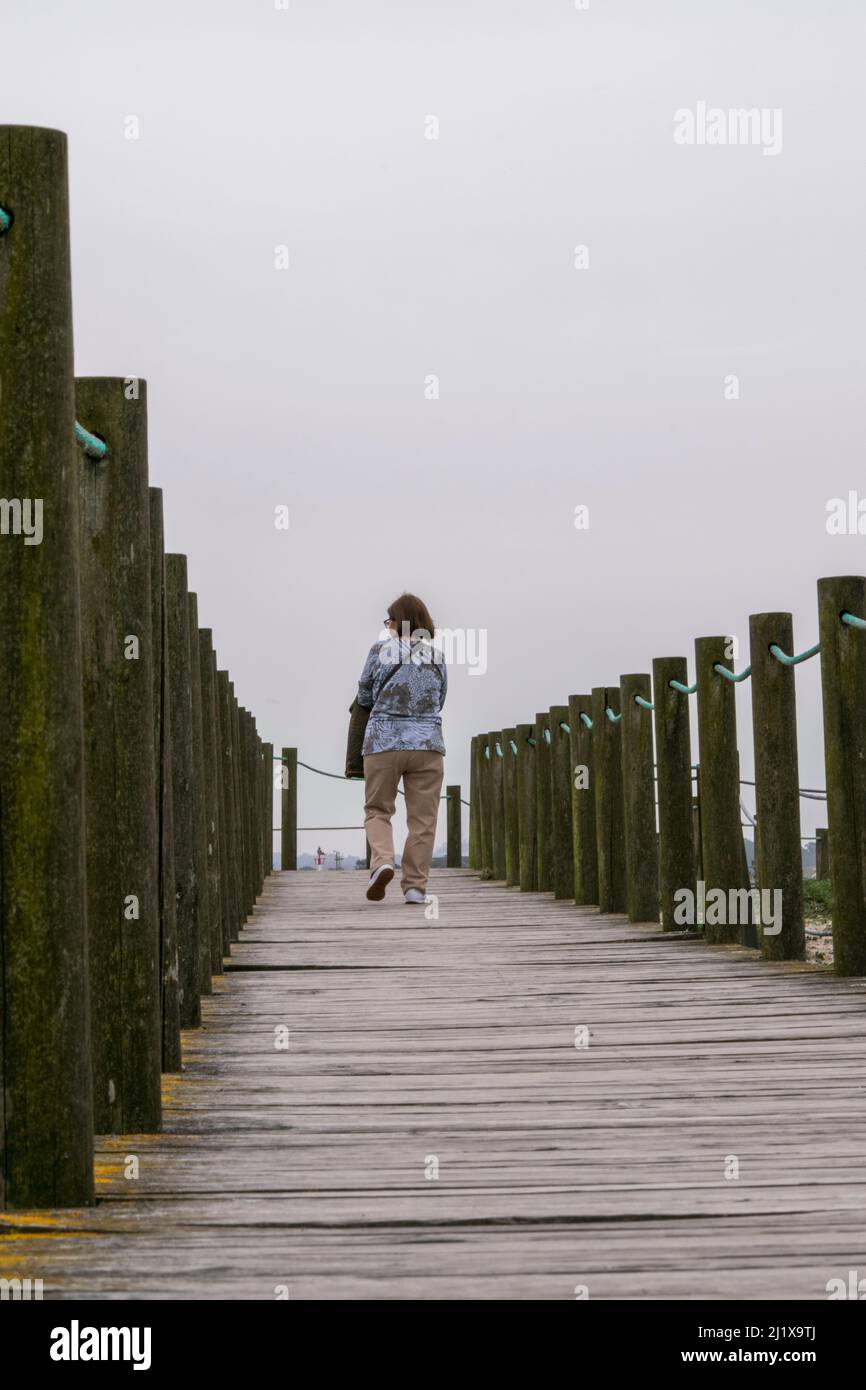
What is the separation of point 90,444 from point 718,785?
4957 millimetres

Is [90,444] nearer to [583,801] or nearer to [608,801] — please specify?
[608,801]

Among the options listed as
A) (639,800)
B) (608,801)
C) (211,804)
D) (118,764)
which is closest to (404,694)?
(608,801)

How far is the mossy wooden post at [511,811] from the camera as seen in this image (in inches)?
609

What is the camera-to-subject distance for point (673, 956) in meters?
8.34

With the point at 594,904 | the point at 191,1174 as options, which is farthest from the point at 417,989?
the point at 594,904

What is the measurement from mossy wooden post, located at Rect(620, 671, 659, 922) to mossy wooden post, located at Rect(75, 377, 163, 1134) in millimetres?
6036

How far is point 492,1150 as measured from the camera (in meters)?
3.87

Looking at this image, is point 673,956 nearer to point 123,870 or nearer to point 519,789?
point 123,870

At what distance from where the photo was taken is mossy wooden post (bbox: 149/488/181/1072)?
4707mm

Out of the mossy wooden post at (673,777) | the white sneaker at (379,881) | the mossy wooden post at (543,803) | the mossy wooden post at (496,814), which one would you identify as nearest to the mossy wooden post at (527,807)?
the mossy wooden post at (543,803)

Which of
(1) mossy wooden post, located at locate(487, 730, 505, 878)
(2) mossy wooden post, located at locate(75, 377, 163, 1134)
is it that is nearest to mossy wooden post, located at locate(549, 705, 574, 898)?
(1) mossy wooden post, located at locate(487, 730, 505, 878)

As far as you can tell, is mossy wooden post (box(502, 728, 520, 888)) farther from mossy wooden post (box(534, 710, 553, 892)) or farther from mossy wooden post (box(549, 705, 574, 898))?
mossy wooden post (box(549, 705, 574, 898))
